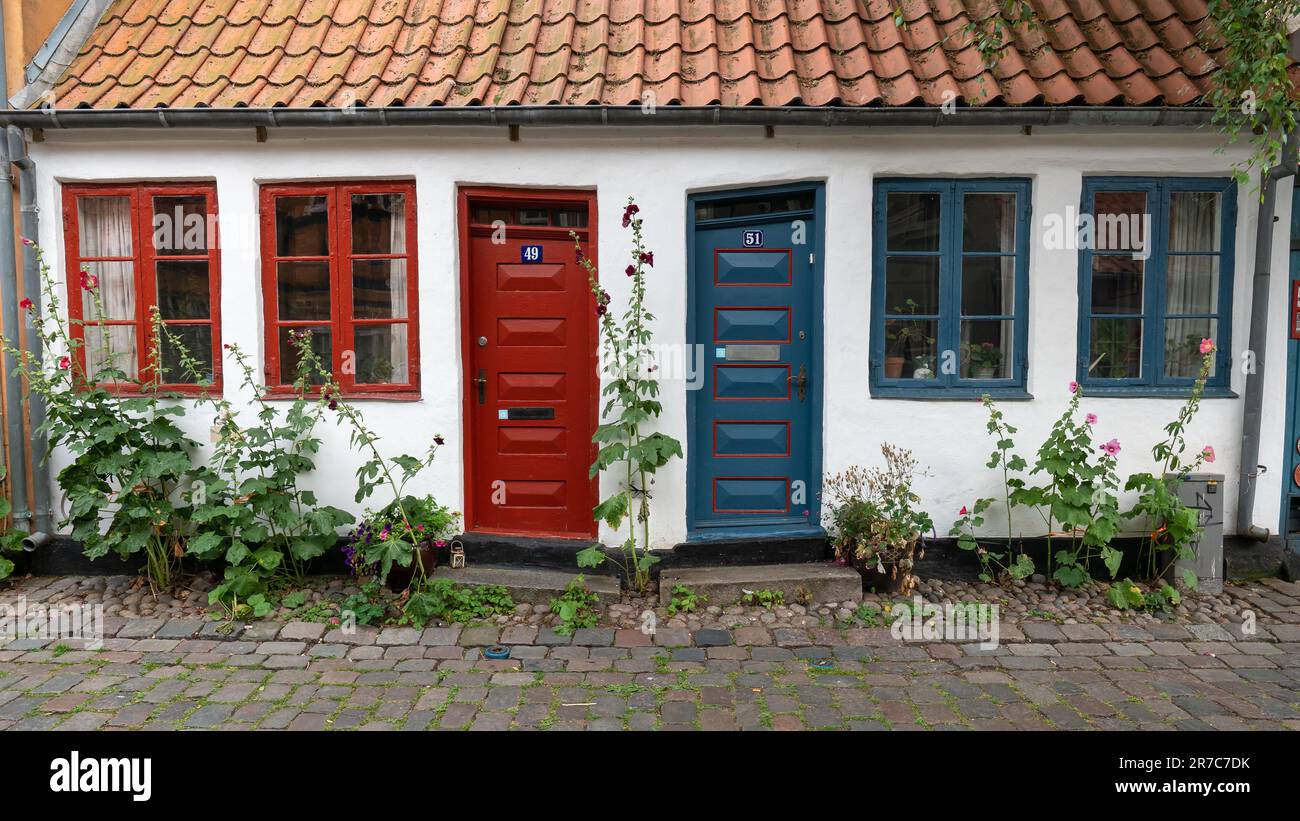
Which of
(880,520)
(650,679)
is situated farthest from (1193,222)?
(650,679)

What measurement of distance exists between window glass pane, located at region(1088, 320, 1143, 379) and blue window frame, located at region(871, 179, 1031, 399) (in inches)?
22.2

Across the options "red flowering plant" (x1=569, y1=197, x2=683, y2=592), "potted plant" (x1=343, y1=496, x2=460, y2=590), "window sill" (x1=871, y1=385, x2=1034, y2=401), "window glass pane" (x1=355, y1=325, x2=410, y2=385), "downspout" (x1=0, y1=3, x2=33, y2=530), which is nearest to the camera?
"potted plant" (x1=343, y1=496, x2=460, y2=590)

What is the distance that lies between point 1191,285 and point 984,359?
1634 mm

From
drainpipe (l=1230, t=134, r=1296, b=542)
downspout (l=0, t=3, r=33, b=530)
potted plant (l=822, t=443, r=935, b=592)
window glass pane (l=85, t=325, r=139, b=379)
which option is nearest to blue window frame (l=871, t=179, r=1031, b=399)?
potted plant (l=822, t=443, r=935, b=592)

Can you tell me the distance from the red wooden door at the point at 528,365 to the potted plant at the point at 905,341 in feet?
7.14

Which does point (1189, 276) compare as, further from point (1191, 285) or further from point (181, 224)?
point (181, 224)

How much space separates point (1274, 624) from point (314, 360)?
21.8 feet

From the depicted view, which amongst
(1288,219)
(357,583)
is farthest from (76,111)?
(1288,219)

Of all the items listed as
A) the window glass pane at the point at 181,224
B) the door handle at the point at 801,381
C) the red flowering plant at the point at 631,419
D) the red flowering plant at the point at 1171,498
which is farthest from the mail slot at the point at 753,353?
the window glass pane at the point at 181,224

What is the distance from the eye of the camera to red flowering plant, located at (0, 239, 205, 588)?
560 centimetres

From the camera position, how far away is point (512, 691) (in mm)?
4484

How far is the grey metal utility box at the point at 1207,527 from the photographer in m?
5.93

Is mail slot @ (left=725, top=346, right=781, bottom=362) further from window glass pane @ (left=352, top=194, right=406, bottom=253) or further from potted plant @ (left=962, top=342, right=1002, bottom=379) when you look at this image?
window glass pane @ (left=352, top=194, right=406, bottom=253)

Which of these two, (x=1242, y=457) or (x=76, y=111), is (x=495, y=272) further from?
(x=1242, y=457)
